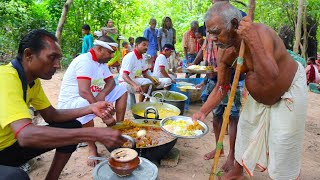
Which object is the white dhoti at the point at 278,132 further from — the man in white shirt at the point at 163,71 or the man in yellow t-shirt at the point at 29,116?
the man in white shirt at the point at 163,71

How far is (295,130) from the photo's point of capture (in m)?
2.42

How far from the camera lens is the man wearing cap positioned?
11.8ft

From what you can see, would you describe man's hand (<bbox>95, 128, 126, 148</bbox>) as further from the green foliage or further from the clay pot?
the green foliage

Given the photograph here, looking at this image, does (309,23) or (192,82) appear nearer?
(192,82)

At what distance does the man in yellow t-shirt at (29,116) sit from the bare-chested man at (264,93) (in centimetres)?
119

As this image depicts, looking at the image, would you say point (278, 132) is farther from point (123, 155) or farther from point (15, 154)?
point (15, 154)

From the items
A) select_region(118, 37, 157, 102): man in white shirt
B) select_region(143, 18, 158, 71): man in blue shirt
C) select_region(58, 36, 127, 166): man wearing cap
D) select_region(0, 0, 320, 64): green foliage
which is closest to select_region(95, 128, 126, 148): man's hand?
select_region(58, 36, 127, 166): man wearing cap

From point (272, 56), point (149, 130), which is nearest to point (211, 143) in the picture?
point (149, 130)

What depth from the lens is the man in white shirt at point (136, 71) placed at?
511cm

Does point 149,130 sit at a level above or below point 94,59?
below

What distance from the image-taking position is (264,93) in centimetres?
240

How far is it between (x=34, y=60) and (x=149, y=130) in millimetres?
1806

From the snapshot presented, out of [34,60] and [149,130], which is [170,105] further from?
[34,60]

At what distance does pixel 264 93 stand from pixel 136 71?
10.9 ft
